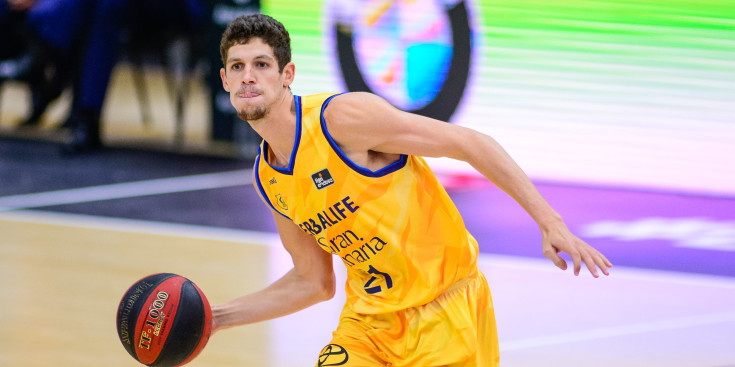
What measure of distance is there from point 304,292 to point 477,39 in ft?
17.1

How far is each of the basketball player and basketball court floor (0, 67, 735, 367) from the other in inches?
64.7

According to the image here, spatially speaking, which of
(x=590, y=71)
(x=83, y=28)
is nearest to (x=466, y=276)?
(x=590, y=71)

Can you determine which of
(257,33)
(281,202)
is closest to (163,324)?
(281,202)

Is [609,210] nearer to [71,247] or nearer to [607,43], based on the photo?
[607,43]

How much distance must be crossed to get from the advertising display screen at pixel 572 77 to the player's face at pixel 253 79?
17.4ft

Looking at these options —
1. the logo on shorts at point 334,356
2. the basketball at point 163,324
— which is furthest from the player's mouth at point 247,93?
the logo on shorts at point 334,356

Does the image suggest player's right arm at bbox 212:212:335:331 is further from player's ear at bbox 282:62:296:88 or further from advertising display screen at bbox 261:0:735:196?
advertising display screen at bbox 261:0:735:196

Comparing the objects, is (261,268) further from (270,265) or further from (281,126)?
(281,126)

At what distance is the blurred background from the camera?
5.22 metres

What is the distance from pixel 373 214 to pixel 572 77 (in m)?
5.27

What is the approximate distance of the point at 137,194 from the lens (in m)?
8.29

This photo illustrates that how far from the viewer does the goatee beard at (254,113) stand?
2.84m

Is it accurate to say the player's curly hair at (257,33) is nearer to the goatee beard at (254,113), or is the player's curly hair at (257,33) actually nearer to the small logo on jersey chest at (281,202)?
the goatee beard at (254,113)

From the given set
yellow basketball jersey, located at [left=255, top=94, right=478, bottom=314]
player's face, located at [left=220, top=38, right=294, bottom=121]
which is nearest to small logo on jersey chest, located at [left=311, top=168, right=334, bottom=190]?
yellow basketball jersey, located at [left=255, top=94, right=478, bottom=314]
